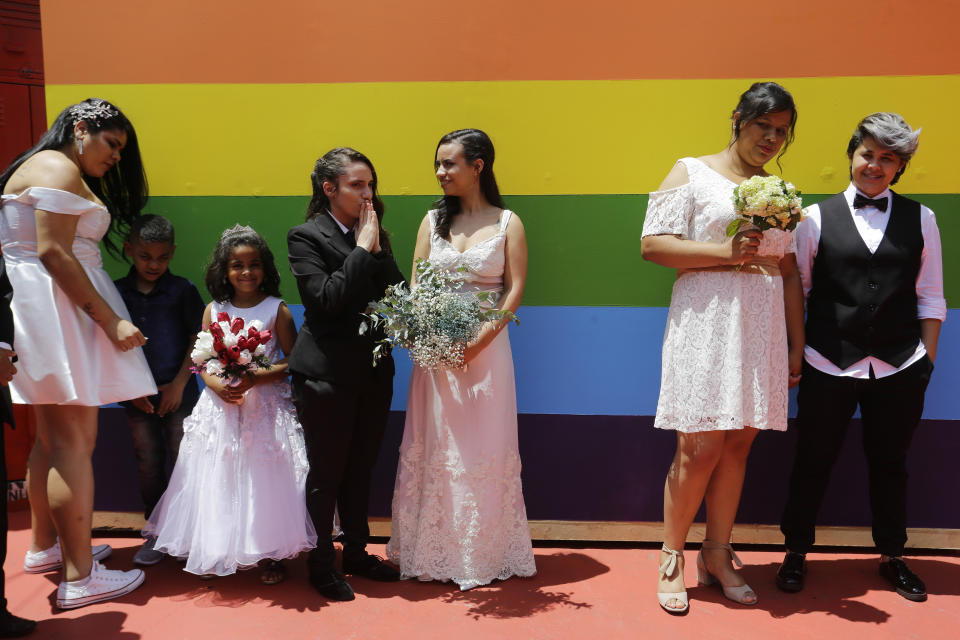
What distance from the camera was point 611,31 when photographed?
3.57 m

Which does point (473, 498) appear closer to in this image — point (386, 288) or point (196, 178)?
point (386, 288)

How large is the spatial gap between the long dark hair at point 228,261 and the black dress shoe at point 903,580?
339 cm

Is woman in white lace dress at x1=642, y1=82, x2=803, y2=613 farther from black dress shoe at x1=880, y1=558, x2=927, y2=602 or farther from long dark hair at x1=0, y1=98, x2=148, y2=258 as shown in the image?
long dark hair at x1=0, y1=98, x2=148, y2=258

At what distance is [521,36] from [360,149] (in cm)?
108

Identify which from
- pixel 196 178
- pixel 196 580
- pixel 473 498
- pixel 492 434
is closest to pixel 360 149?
pixel 196 178

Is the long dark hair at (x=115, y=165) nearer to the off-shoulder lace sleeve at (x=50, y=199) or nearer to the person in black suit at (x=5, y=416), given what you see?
the off-shoulder lace sleeve at (x=50, y=199)

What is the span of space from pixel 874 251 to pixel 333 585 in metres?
2.87

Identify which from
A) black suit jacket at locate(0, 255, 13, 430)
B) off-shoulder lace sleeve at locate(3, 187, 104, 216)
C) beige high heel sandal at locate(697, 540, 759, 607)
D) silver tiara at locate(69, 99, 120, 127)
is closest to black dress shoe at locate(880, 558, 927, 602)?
beige high heel sandal at locate(697, 540, 759, 607)

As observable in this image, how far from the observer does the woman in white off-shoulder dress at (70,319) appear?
2732 mm

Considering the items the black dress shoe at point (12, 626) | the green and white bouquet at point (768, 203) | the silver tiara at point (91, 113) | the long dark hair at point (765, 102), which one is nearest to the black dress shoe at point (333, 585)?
the black dress shoe at point (12, 626)

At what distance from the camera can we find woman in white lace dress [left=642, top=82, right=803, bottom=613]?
9.26 feet
